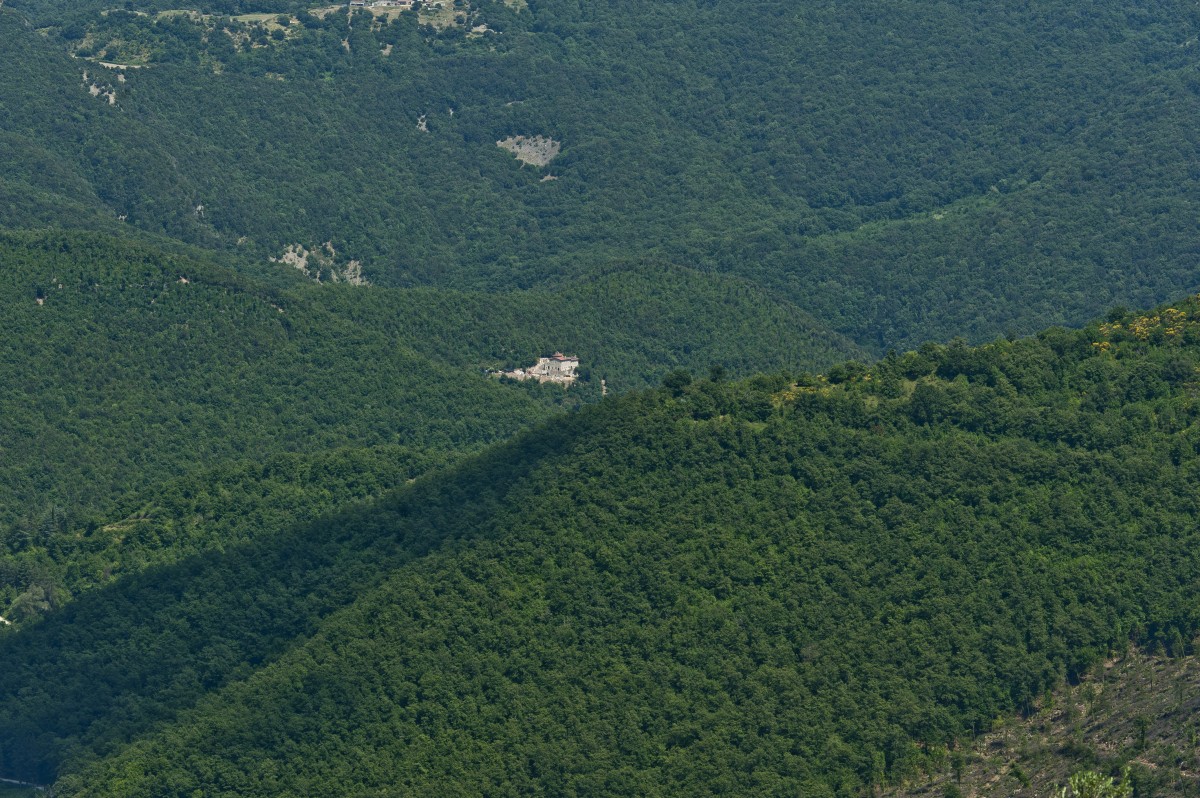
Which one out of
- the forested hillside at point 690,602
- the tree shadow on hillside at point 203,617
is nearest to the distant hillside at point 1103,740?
the forested hillside at point 690,602

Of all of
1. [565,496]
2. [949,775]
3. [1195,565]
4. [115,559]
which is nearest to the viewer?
[949,775]

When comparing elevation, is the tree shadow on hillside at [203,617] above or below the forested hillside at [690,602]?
below

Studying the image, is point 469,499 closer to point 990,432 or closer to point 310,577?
point 310,577

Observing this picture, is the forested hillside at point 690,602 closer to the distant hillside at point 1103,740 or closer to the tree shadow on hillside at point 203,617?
the tree shadow on hillside at point 203,617

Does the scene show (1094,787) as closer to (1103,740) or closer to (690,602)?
(1103,740)

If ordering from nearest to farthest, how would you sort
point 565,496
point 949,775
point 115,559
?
point 949,775 < point 565,496 < point 115,559

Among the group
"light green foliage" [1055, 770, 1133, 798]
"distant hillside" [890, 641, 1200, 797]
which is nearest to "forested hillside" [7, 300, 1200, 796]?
"distant hillside" [890, 641, 1200, 797]

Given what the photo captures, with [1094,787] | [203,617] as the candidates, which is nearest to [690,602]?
[203,617]

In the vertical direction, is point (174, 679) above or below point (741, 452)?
below

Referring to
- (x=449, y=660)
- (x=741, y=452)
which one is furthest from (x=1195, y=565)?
(x=449, y=660)
